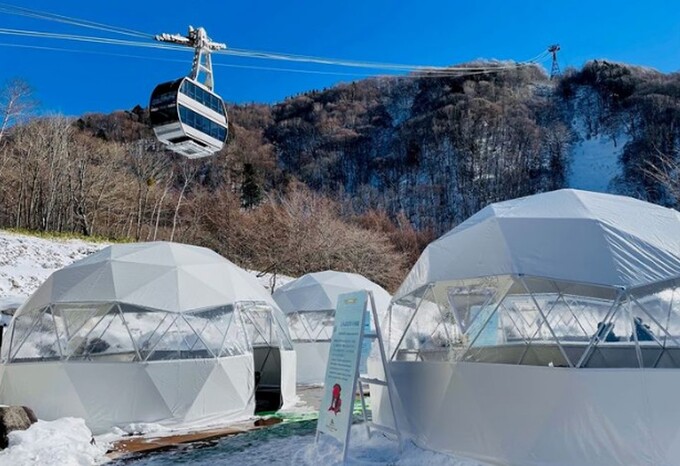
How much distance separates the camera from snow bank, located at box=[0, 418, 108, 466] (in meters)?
6.19

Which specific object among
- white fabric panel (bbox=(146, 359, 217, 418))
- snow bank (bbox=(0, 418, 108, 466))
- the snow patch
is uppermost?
the snow patch

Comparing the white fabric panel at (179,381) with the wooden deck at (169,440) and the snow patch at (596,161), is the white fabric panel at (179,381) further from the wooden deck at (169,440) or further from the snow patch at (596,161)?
the snow patch at (596,161)

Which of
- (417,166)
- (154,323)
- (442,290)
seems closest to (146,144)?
(417,166)

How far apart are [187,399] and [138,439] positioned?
1.12m

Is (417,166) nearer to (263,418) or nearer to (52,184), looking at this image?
(52,184)

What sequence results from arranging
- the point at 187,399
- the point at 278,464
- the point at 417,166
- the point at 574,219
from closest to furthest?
the point at 574,219 < the point at 278,464 < the point at 187,399 < the point at 417,166

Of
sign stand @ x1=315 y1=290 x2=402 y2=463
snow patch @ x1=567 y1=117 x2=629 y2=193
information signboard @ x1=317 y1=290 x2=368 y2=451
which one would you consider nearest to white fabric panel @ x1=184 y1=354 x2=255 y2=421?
sign stand @ x1=315 y1=290 x2=402 y2=463

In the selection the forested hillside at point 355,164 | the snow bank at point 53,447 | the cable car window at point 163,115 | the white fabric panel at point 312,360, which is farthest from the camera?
the forested hillside at point 355,164

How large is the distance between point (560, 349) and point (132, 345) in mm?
7039

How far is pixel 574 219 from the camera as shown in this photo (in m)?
5.84

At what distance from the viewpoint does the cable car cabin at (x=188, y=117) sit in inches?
464

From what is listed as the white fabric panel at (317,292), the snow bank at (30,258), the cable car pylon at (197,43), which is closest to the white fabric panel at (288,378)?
the white fabric panel at (317,292)

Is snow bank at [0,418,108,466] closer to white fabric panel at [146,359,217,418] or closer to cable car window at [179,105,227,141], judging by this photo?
white fabric panel at [146,359,217,418]

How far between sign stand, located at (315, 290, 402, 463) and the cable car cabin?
722 centimetres
